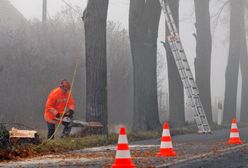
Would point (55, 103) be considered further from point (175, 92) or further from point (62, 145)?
point (175, 92)

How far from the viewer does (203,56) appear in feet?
92.8

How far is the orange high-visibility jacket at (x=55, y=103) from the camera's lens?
53.6ft

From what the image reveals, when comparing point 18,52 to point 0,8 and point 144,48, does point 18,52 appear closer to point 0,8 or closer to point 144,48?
point 144,48

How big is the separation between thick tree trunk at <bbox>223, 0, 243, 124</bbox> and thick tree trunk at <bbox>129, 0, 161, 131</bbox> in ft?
40.3

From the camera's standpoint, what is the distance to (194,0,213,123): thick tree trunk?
28.0m

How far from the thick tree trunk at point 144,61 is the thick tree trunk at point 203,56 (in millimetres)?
6656

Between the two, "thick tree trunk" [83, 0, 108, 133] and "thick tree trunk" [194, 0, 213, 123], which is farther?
"thick tree trunk" [194, 0, 213, 123]

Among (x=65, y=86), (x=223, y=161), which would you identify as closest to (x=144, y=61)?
(x=65, y=86)

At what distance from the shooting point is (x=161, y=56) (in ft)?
122

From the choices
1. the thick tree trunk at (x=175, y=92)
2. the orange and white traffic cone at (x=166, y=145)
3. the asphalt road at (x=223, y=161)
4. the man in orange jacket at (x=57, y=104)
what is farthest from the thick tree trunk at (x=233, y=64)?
the orange and white traffic cone at (x=166, y=145)

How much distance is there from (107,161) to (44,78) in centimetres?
1585

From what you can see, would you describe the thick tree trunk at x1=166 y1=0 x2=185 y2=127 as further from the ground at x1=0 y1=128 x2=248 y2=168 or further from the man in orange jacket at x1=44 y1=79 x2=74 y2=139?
the ground at x1=0 y1=128 x2=248 y2=168

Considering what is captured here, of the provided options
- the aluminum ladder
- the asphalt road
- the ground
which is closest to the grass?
the ground

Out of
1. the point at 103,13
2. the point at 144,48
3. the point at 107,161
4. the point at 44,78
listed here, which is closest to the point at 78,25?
the point at 44,78
